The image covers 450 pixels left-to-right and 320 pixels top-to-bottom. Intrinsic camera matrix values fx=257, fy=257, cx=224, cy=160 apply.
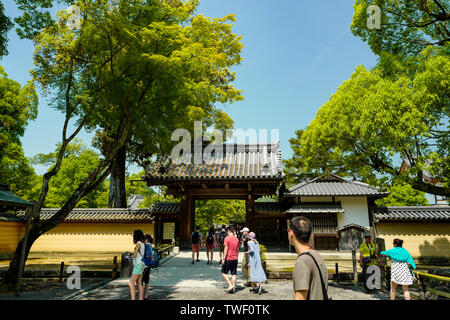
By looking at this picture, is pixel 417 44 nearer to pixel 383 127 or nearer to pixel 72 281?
pixel 383 127

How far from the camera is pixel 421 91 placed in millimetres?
7613

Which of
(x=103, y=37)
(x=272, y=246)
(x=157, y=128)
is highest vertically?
(x=103, y=37)

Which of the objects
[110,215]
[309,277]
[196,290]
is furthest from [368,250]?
[110,215]

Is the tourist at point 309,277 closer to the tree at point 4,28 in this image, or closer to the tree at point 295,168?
the tree at point 4,28

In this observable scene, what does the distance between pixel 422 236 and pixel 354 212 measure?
3.83m

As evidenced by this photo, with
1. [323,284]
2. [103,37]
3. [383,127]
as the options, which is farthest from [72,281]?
[383,127]

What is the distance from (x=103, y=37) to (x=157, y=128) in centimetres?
372

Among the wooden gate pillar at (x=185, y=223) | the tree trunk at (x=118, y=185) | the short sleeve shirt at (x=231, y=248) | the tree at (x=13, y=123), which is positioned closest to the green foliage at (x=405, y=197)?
the wooden gate pillar at (x=185, y=223)

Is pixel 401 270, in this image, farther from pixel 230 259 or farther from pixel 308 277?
pixel 308 277

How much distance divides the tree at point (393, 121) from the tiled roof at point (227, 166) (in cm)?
467

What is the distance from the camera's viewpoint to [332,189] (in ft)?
59.0

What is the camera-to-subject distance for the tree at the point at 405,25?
8133mm

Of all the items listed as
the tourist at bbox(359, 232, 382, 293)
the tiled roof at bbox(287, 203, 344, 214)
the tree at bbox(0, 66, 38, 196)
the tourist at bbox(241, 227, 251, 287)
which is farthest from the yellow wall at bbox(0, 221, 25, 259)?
the tourist at bbox(359, 232, 382, 293)

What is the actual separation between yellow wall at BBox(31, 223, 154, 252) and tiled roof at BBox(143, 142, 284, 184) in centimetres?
424
